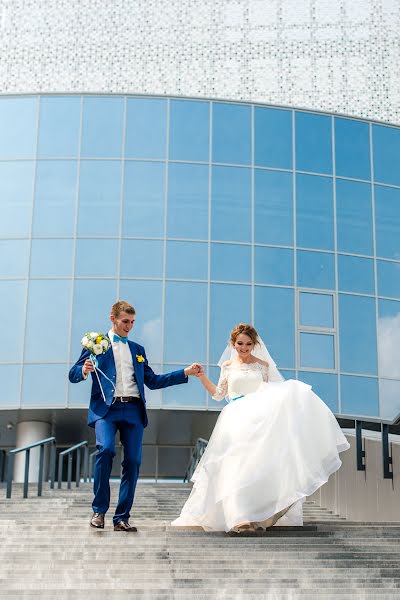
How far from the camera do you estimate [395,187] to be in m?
26.1

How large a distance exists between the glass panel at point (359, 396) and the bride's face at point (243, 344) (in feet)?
50.1

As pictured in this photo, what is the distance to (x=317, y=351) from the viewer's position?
24047 mm

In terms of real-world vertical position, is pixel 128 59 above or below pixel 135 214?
above

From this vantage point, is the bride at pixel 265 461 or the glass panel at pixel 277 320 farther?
the glass panel at pixel 277 320

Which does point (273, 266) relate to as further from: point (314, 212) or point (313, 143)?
point (313, 143)

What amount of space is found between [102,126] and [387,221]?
799 cm

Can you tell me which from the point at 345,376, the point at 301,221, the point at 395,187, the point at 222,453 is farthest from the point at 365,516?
the point at 395,187

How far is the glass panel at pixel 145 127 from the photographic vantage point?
25.1m

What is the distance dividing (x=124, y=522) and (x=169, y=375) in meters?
1.44

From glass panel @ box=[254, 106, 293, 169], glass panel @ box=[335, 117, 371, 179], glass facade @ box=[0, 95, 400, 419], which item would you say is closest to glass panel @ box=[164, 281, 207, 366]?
glass facade @ box=[0, 95, 400, 419]

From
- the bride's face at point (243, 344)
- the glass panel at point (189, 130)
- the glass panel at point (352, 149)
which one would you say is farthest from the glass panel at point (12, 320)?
the bride's face at point (243, 344)

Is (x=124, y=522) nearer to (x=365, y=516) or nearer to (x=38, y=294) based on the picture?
(x=365, y=516)

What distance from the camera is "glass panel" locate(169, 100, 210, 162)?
992 inches

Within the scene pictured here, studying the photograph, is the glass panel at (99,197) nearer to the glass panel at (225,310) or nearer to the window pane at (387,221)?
the glass panel at (225,310)
